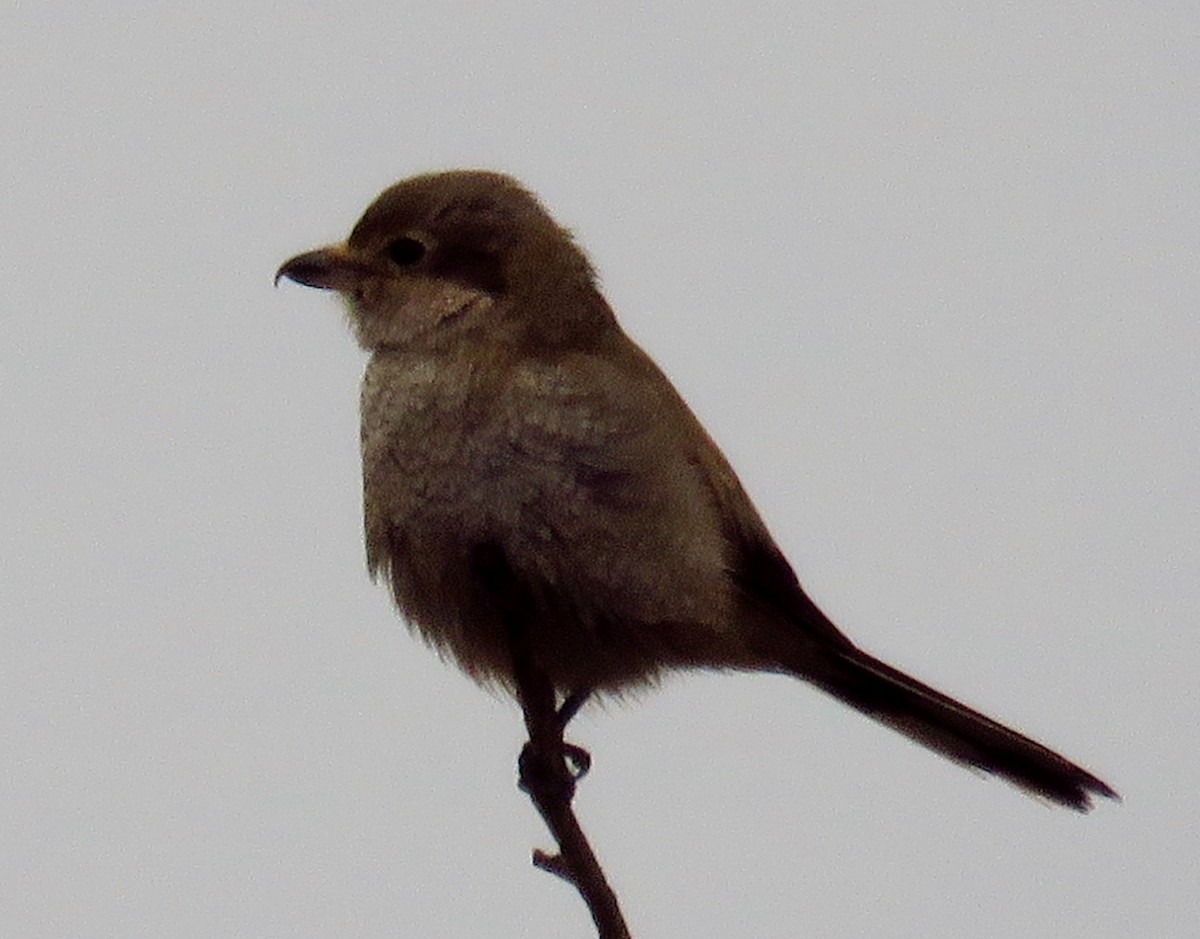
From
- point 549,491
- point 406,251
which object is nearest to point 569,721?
point 549,491

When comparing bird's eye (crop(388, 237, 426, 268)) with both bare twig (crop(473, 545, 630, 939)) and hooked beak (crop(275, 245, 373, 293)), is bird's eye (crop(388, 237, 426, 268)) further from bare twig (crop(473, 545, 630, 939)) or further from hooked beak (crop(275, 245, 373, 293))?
bare twig (crop(473, 545, 630, 939))

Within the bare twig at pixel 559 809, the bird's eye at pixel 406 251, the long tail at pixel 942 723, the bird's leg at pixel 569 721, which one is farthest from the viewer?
the bird's eye at pixel 406 251

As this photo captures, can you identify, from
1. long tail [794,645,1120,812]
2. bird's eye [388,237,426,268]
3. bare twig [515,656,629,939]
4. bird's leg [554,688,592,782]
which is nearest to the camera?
bare twig [515,656,629,939]

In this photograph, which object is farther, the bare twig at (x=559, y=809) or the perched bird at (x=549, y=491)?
the perched bird at (x=549, y=491)

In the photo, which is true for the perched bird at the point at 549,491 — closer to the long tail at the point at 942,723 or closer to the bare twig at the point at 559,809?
the long tail at the point at 942,723

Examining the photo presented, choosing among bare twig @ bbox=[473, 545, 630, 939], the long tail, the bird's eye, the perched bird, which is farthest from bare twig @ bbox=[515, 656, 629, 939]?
the bird's eye

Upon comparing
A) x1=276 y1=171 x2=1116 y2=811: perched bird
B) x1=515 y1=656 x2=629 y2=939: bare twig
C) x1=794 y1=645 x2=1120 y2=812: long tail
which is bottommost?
x1=515 y1=656 x2=629 y2=939: bare twig

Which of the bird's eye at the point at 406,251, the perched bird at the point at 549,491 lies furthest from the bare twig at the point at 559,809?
the bird's eye at the point at 406,251

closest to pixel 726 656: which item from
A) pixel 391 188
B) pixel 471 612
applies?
pixel 471 612
